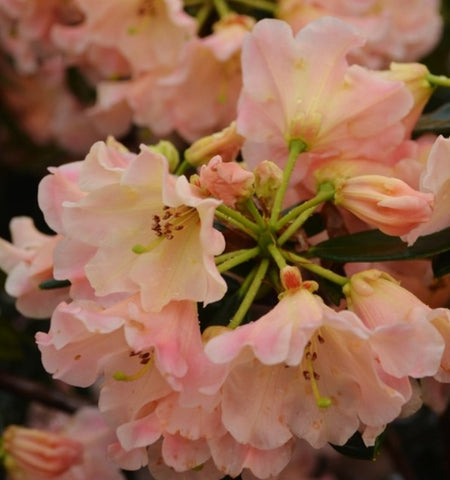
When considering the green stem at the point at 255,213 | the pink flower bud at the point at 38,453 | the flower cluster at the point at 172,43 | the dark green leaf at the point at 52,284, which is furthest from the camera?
the flower cluster at the point at 172,43

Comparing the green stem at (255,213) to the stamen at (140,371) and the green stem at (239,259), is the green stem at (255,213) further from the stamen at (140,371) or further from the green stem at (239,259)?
the stamen at (140,371)

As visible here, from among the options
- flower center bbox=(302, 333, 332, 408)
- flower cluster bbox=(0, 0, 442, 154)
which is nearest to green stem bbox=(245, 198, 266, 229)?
flower center bbox=(302, 333, 332, 408)

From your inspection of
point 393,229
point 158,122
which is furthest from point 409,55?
point 393,229

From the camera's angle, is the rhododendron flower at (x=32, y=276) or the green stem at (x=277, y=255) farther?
the rhododendron flower at (x=32, y=276)

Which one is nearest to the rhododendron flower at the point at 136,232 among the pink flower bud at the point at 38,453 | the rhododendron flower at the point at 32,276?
the rhododendron flower at the point at 32,276

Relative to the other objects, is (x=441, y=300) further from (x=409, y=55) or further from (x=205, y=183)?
(x=409, y=55)

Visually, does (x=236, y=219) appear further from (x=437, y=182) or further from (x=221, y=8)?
(x=221, y=8)

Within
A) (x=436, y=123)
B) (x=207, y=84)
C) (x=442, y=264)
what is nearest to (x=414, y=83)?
(x=436, y=123)
